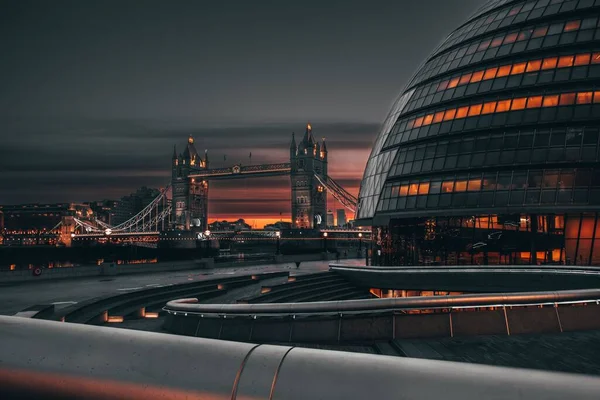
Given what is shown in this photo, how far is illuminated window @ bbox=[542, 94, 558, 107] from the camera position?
34447 millimetres

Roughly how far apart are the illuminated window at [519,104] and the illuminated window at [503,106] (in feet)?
1.14

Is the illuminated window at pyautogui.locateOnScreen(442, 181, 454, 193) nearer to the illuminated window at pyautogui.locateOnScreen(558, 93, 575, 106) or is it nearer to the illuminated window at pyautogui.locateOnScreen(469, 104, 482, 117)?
the illuminated window at pyautogui.locateOnScreen(469, 104, 482, 117)

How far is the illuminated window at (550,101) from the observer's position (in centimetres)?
3445

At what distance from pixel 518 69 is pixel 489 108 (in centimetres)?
369

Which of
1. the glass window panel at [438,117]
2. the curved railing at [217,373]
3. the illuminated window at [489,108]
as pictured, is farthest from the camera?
the glass window panel at [438,117]

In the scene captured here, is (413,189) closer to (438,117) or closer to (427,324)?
(438,117)

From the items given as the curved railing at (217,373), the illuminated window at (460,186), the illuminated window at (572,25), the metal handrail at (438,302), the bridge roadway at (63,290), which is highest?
the illuminated window at (572,25)

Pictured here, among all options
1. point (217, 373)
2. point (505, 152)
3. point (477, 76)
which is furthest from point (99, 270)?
point (217, 373)

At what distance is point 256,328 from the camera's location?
1527cm

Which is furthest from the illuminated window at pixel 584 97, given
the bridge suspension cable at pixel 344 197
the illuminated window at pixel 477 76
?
the bridge suspension cable at pixel 344 197

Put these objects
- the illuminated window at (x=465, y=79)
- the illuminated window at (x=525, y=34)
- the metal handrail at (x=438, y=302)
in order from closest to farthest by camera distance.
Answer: the metal handrail at (x=438, y=302), the illuminated window at (x=525, y=34), the illuminated window at (x=465, y=79)

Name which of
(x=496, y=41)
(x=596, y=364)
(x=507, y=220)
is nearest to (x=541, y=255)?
(x=507, y=220)

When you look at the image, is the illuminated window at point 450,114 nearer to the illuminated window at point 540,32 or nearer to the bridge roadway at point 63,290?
the illuminated window at point 540,32

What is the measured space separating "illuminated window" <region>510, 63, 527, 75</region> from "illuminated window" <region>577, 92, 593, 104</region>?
467 cm
